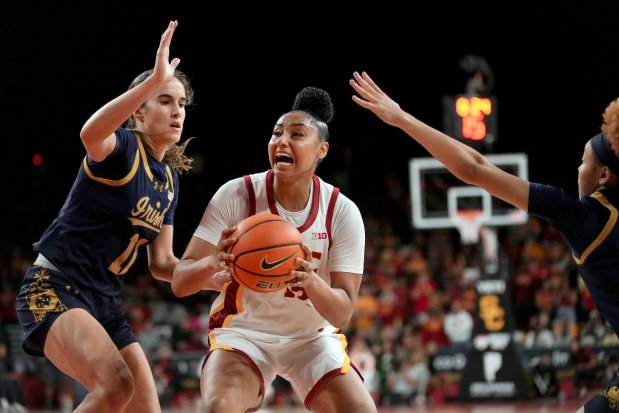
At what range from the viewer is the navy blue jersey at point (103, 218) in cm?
433

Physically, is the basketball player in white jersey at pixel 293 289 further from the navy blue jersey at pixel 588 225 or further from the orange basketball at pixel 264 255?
the navy blue jersey at pixel 588 225

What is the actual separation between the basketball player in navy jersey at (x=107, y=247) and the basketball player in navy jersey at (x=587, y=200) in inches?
50.1

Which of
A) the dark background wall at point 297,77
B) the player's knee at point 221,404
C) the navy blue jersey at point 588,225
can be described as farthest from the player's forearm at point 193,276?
the dark background wall at point 297,77

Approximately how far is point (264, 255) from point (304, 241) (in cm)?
58

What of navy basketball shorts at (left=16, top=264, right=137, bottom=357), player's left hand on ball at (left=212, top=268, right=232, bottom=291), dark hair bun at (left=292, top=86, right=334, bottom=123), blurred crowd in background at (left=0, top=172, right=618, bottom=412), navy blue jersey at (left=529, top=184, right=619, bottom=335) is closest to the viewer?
navy blue jersey at (left=529, top=184, right=619, bottom=335)

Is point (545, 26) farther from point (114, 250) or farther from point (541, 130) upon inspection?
point (114, 250)

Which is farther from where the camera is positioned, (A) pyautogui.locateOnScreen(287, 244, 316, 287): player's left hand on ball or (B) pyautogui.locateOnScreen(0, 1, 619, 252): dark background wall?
(B) pyautogui.locateOnScreen(0, 1, 619, 252): dark background wall

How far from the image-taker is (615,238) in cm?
363

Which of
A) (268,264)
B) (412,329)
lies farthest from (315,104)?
(412,329)

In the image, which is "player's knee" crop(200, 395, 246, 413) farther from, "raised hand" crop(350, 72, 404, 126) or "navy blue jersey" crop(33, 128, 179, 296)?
"raised hand" crop(350, 72, 404, 126)

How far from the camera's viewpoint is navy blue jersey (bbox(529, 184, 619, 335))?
11.9ft

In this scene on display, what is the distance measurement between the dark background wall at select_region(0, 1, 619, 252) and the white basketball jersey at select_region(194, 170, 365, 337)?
10502 millimetres

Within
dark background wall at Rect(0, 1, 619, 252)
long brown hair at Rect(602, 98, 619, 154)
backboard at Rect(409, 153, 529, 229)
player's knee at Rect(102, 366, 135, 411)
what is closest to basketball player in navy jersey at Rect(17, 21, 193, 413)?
player's knee at Rect(102, 366, 135, 411)

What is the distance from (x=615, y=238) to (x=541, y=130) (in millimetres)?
15422
